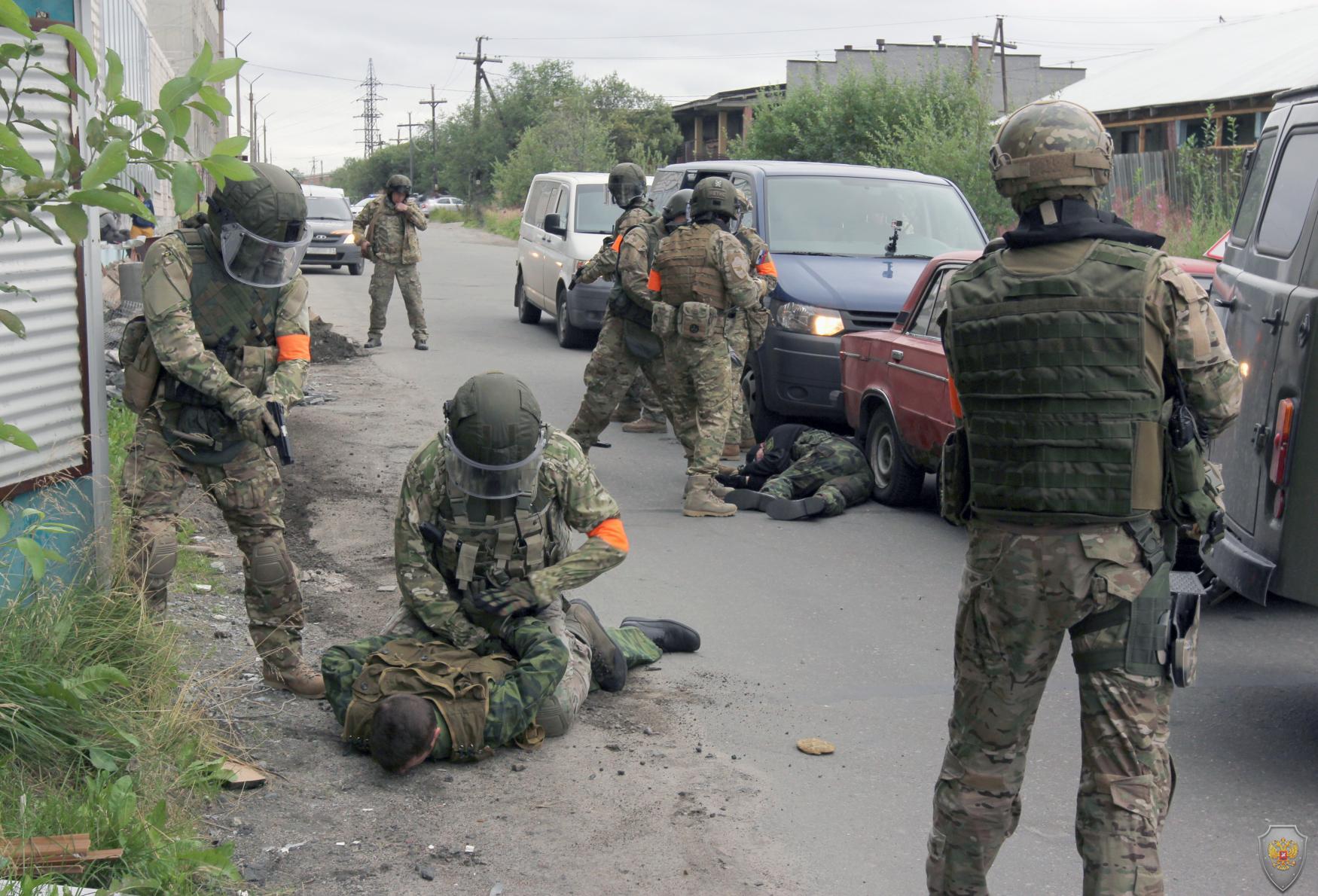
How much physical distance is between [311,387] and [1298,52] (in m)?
23.5

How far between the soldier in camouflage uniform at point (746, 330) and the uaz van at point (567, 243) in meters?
4.41

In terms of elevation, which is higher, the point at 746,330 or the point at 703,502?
the point at 746,330

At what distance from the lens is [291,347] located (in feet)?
16.6

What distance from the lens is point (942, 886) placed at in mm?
3262

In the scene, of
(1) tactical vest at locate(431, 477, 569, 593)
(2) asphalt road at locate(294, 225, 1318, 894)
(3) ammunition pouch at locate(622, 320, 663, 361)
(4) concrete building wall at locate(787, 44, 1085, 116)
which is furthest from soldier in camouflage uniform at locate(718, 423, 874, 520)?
(4) concrete building wall at locate(787, 44, 1085, 116)

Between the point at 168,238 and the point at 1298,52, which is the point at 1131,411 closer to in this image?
the point at 168,238

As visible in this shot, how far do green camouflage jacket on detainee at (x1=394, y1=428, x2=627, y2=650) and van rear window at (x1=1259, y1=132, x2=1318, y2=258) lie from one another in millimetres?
2659

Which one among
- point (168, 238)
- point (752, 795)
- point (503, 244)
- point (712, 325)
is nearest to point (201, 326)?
point (168, 238)

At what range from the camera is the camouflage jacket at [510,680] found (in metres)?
4.43

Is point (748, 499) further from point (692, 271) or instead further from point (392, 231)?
point (392, 231)

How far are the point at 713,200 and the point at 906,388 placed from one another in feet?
5.36

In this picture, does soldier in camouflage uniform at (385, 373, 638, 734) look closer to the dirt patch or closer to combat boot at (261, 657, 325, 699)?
combat boot at (261, 657, 325, 699)

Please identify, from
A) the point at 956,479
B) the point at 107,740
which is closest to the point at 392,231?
the point at 107,740

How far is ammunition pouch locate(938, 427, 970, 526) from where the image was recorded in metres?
3.40
